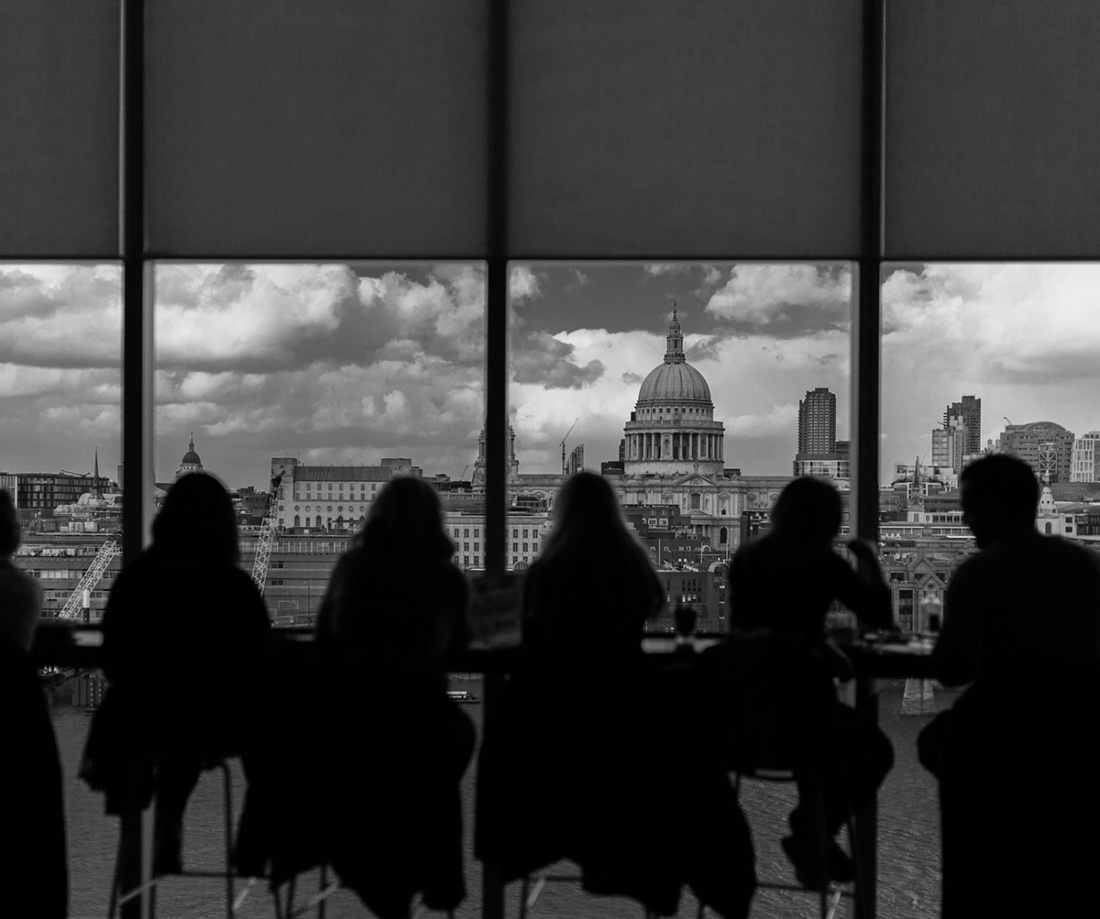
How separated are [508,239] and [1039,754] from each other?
2.31 metres

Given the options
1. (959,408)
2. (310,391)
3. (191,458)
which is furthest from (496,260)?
(959,408)

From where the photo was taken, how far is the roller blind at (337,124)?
3.65m

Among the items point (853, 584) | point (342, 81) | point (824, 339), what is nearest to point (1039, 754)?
point (853, 584)

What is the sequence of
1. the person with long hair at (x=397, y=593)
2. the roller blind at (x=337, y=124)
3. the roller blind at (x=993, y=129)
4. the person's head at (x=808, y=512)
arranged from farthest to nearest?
the roller blind at (x=337, y=124) → the roller blind at (x=993, y=129) → the person's head at (x=808, y=512) → the person with long hair at (x=397, y=593)

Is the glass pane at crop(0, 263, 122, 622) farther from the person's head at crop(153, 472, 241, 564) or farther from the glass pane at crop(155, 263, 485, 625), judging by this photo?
the person's head at crop(153, 472, 241, 564)

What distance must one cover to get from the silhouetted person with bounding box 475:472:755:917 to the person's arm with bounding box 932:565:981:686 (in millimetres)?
653

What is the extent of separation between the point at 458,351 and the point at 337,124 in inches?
35.7

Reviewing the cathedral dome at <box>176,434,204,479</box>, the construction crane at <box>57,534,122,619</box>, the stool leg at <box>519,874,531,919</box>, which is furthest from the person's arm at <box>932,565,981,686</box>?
the construction crane at <box>57,534,122,619</box>

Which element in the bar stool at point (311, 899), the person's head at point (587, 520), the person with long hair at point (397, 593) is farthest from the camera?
the bar stool at point (311, 899)

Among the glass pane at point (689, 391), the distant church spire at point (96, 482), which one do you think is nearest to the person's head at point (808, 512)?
the glass pane at point (689, 391)

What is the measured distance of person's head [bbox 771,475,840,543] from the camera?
297 cm

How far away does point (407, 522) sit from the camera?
108 inches

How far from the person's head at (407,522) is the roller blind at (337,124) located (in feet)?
3.79

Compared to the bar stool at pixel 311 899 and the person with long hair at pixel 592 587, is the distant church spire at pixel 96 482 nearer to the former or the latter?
the bar stool at pixel 311 899
